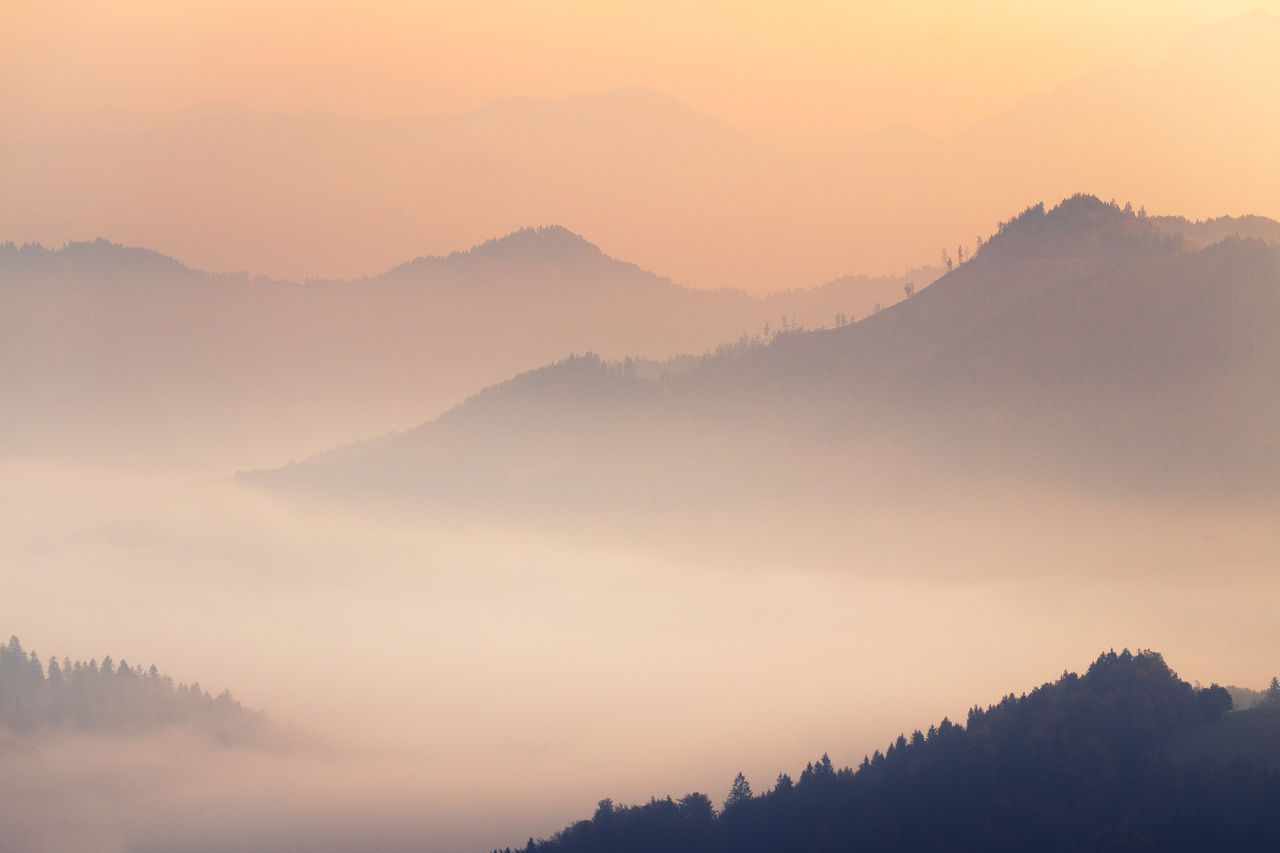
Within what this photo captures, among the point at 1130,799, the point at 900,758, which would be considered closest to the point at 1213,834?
the point at 1130,799

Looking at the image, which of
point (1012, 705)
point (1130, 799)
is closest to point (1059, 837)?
point (1130, 799)

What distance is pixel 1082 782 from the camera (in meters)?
184

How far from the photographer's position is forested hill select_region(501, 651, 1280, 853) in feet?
558

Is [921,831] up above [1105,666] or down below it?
below

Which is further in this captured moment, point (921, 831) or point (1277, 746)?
point (921, 831)

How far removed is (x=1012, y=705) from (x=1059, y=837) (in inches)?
918

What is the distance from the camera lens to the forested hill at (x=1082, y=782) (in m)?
170

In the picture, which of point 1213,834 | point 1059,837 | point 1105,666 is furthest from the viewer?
point 1105,666

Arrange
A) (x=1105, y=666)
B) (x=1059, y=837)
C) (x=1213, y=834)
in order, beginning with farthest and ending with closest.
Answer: (x=1105, y=666), (x=1059, y=837), (x=1213, y=834)

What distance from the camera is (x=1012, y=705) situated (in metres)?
200

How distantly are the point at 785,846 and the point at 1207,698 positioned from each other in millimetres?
53504

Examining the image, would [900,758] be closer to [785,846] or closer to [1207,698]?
[785,846]

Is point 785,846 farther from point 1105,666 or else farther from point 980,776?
point 1105,666

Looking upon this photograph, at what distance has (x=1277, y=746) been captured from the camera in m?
171
